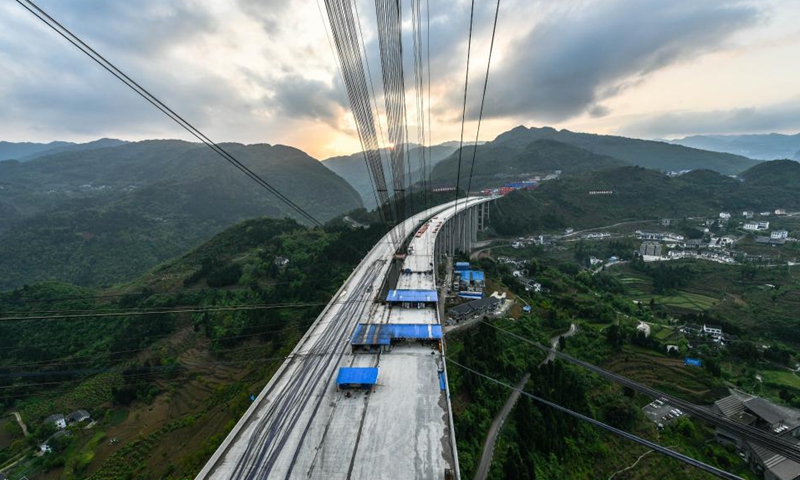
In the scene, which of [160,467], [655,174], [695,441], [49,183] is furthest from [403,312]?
[49,183]

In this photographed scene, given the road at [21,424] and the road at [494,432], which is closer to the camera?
the road at [494,432]

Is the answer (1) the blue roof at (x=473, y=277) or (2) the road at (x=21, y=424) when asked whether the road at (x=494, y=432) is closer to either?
(1) the blue roof at (x=473, y=277)

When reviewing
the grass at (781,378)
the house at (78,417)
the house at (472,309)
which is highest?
the house at (472,309)

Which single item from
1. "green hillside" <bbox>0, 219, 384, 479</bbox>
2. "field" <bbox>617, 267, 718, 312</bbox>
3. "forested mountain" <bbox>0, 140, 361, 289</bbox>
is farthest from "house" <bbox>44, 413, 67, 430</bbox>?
"field" <bbox>617, 267, 718, 312</bbox>

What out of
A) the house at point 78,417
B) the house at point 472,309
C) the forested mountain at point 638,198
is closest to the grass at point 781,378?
the house at point 472,309

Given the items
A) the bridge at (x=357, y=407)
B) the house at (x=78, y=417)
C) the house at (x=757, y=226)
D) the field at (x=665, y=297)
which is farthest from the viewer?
the house at (x=757, y=226)

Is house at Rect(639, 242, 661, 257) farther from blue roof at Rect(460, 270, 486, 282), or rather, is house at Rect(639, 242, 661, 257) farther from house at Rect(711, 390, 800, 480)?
house at Rect(711, 390, 800, 480)

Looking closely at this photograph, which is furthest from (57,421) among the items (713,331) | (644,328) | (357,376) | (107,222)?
(107,222)
